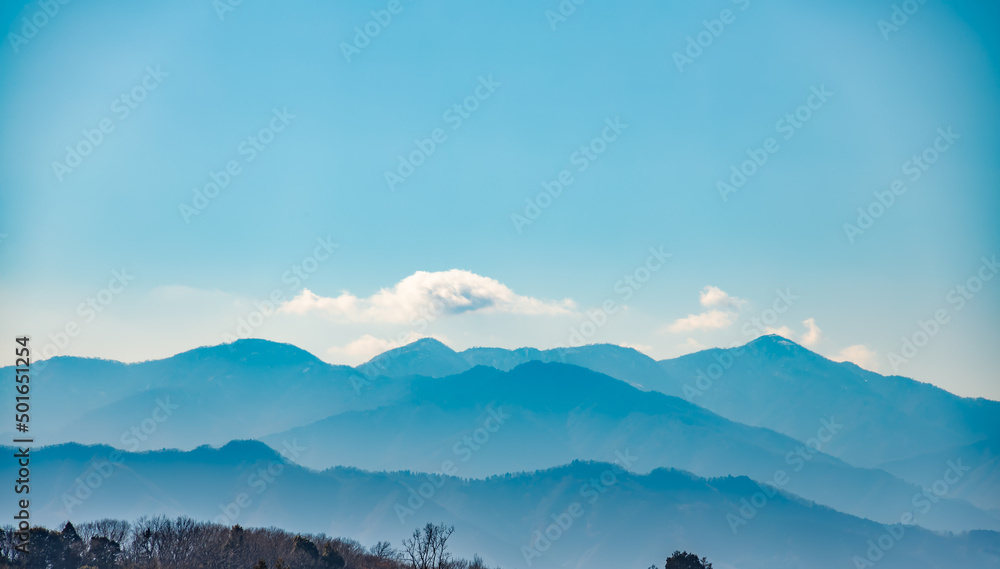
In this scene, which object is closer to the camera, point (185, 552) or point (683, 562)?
point (683, 562)

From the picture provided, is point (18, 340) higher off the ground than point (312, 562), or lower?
higher

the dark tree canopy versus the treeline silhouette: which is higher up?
the dark tree canopy

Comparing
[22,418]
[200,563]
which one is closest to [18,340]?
[22,418]

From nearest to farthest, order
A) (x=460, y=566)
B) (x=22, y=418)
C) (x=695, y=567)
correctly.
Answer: (x=22, y=418), (x=695, y=567), (x=460, y=566)

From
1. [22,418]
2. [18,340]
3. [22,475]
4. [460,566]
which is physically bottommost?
[460,566]

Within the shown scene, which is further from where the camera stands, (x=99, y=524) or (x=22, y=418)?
(x=99, y=524)

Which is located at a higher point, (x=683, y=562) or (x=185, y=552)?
(x=683, y=562)

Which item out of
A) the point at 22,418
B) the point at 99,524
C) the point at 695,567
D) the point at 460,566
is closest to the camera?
the point at 22,418

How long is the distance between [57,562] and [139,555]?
44.4ft

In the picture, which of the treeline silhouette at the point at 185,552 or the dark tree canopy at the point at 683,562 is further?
the dark tree canopy at the point at 683,562

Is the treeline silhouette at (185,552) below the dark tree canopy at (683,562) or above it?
below

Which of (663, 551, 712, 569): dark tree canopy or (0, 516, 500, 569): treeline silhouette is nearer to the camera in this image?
(0, 516, 500, 569): treeline silhouette

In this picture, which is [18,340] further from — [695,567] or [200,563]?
[695,567]

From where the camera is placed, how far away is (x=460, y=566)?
140250 millimetres
